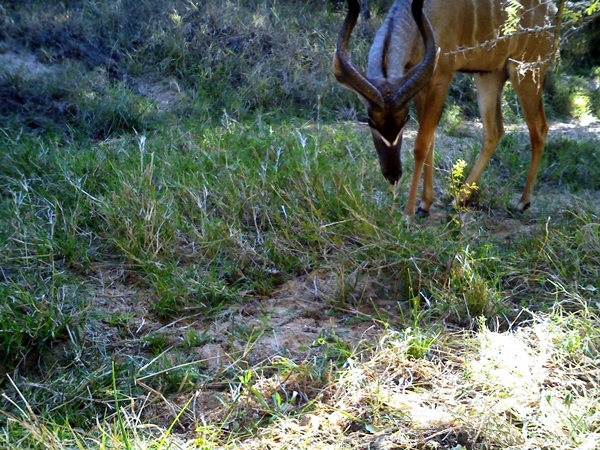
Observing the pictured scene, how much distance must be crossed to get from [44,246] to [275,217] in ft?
4.79

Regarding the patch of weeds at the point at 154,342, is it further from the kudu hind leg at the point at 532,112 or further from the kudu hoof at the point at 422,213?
the kudu hind leg at the point at 532,112

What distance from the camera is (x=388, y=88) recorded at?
16.9ft

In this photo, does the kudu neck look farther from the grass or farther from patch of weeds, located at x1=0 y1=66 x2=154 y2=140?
patch of weeds, located at x1=0 y1=66 x2=154 y2=140

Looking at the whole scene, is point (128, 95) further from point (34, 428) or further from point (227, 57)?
point (34, 428)

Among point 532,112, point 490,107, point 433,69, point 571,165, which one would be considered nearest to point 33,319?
point 433,69

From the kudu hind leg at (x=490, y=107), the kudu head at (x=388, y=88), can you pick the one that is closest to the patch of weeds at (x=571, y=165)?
the kudu hind leg at (x=490, y=107)

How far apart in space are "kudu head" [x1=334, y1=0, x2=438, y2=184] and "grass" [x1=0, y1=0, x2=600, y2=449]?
356mm

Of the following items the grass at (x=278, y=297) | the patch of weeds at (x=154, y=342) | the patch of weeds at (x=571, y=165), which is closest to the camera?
the grass at (x=278, y=297)

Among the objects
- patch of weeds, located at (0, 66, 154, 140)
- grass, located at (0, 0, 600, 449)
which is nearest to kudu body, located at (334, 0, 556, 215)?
grass, located at (0, 0, 600, 449)

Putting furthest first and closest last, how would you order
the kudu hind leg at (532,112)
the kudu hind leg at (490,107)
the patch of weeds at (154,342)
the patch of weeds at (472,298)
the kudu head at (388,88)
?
the kudu hind leg at (490,107) → the kudu hind leg at (532,112) → the kudu head at (388,88) → the patch of weeds at (472,298) → the patch of weeds at (154,342)


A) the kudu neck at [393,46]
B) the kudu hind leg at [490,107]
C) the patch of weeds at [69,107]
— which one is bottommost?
the patch of weeds at [69,107]

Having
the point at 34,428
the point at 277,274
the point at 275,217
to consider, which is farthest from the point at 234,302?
the point at 34,428

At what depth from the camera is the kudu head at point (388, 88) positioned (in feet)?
16.6

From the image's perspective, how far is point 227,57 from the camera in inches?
368
